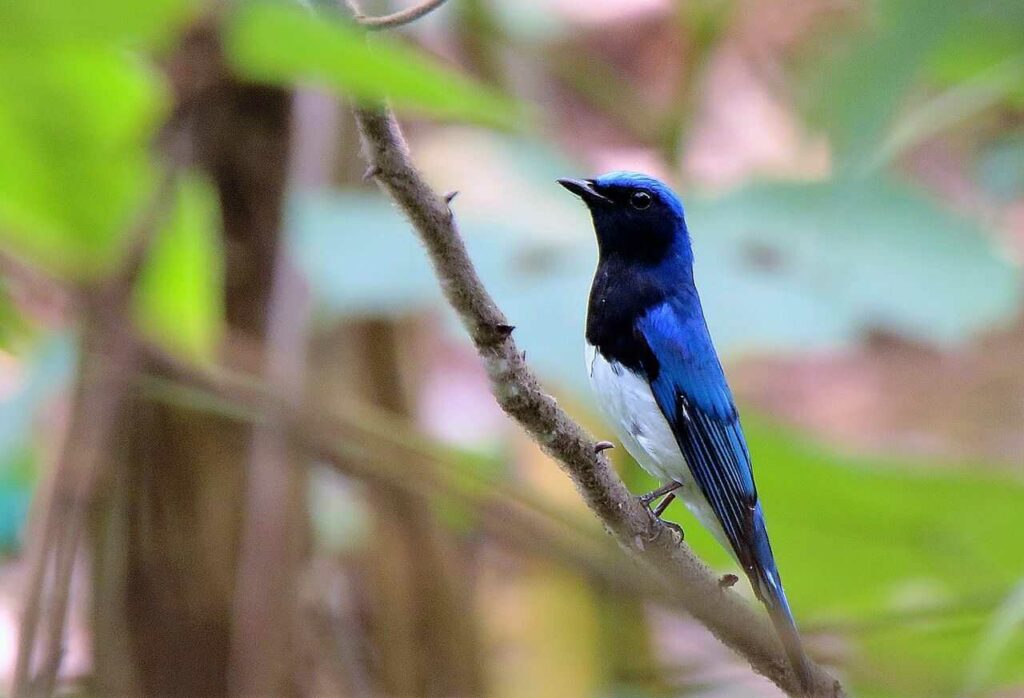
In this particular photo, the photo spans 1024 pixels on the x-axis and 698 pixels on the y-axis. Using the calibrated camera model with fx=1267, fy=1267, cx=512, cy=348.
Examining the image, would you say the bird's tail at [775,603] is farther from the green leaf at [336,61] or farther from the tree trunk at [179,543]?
the tree trunk at [179,543]

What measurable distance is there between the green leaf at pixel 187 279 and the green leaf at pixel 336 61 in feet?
2.36

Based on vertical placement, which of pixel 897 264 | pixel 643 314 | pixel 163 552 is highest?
pixel 897 264

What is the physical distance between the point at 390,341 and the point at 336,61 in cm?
129

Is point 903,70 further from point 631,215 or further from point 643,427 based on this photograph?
point 643,427

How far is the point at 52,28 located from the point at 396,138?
124 centimetres

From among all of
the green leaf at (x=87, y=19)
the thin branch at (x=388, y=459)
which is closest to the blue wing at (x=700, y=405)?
the thin branch at (x=388, y=459)

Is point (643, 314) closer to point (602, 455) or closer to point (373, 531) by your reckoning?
point (602, 455)

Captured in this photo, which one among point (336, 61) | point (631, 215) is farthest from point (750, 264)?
point (631, 215)

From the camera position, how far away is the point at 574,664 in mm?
2783

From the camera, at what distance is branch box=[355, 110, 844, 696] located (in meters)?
0.86

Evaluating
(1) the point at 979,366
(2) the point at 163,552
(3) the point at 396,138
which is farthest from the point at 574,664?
(1) the point at 979,366

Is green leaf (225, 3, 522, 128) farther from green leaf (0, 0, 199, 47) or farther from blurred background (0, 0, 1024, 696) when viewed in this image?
green leaf (0, 0, 199, 47)

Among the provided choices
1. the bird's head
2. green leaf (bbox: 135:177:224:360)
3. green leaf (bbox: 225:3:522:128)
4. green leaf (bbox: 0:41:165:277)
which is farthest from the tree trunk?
the bird's head

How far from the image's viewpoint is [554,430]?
93 centimetres
